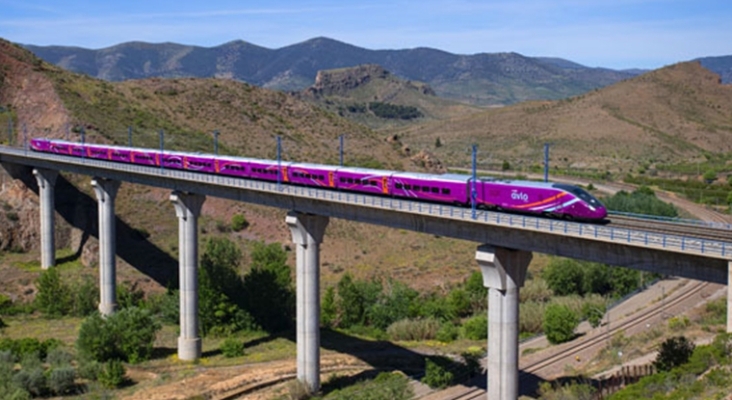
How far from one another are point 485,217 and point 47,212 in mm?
56501

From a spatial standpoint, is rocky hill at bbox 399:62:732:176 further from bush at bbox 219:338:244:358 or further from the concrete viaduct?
bush at bbox 219:338:244:358

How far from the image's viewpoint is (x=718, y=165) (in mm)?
127875

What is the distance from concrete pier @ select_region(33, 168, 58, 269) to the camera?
7612 centimetres

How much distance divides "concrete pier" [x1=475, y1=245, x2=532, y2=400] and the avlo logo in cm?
258

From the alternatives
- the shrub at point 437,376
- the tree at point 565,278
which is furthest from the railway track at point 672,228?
the tree at point 565,278

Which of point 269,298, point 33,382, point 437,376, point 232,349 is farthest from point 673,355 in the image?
point 33,382

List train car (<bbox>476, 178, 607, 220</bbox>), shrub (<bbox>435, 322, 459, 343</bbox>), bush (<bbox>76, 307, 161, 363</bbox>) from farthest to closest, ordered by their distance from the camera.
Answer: shrub (<bbox>435, 322, 459, 343</bbox>) → bush (<bbox>76, 307, 161, 363</bbox>) → train car (<bbox>476, 178, 607, 220</bbox>)

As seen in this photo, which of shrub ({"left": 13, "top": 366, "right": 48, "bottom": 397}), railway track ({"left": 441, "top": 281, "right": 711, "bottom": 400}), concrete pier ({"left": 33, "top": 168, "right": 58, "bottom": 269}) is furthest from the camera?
concrete pier ({"left": 33, "top": 168, "right": 58, "bottom": 269})

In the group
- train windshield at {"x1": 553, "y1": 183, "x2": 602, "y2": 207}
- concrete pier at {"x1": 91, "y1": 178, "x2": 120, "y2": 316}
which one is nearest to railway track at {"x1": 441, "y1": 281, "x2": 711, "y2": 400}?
train windshield at {"x1": 553, "y1": 183, "x2": 602, "y2": 207}

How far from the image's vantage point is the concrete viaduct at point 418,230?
29781mm

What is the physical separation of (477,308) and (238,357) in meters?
23.4

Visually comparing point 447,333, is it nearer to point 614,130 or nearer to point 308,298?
point 308,298

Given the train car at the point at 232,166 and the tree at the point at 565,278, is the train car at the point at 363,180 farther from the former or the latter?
the tree at the point at 565,278

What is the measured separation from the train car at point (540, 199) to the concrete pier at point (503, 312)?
2388mm
